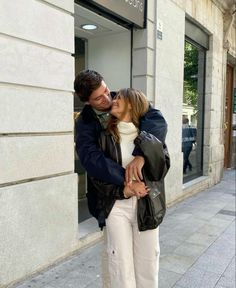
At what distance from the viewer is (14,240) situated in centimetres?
314

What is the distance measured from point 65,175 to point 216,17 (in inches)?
242

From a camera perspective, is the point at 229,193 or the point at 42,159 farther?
the point at 229,193

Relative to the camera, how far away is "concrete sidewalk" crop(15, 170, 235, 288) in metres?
3.32

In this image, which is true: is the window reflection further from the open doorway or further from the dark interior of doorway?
the dark interior of doorway

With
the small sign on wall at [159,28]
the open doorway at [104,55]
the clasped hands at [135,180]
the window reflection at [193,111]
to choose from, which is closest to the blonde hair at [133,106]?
the clasped hands at [135,180]

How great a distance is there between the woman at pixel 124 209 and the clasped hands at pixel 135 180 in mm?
37

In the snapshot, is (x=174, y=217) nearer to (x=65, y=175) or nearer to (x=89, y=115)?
(x=65, y=175)

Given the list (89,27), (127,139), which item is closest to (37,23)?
(127,139)

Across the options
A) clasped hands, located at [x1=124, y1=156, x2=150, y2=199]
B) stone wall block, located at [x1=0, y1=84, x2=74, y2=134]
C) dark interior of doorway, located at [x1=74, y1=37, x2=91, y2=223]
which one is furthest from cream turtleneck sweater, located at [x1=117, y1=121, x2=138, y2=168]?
dark interior of doorway, located at [x1=74, y1=37, x2=91, y2=223]

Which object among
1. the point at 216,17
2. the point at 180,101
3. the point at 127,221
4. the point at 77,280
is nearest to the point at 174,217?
the point at 180,101

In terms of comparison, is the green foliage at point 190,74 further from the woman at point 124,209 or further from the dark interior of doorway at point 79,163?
the woman at point 124,209

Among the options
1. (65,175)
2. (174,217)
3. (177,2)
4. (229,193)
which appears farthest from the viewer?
(229,193)

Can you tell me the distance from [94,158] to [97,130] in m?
0.21

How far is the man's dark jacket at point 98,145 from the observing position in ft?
6.72
